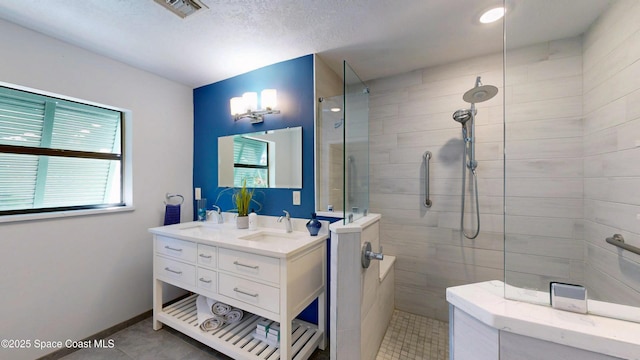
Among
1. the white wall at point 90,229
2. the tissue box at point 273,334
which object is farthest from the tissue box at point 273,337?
the white wall at point 90,229

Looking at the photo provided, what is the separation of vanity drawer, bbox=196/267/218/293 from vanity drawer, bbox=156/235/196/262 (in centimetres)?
13

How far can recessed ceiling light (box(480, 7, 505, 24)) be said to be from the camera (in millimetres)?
1376

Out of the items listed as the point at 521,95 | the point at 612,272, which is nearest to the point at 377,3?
the point at 521,95

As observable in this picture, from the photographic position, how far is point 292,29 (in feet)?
5.10

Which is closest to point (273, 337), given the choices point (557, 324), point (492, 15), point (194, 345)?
point (194, 345)

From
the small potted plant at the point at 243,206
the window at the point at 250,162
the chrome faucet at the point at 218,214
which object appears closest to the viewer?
the small potted plant at the point at 243,206

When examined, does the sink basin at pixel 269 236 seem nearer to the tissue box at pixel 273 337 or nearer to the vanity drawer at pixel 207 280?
the vanity drawer at pixel 207 280

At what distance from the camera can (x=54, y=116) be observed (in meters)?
1.75

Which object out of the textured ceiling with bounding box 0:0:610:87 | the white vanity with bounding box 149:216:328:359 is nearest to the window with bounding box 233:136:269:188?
the white vanity with bounding box 149:216:328:359

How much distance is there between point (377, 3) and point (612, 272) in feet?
5.66

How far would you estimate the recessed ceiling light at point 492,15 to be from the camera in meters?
1.38

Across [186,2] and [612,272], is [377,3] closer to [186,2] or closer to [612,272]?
[186,2]

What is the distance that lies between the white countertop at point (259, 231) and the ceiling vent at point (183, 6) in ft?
4.93

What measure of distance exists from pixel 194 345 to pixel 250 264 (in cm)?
100
